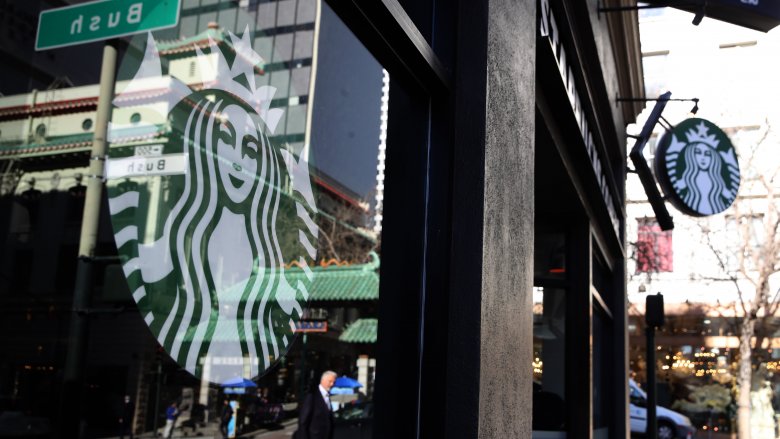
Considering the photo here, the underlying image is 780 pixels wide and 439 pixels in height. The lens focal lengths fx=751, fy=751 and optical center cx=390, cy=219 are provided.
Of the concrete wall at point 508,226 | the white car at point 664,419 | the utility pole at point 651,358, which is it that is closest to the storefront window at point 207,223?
the concrete wall at point 508,226

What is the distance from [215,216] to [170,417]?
42cm

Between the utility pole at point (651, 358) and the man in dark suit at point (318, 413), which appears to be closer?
the man in dark suit at point (318, 413)

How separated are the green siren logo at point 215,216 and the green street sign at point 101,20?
0.18ft

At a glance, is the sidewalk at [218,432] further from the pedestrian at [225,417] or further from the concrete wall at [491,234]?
the concrete wall at [491,234]

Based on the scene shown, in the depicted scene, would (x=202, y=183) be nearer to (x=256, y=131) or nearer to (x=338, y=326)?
(x=256, y=131)

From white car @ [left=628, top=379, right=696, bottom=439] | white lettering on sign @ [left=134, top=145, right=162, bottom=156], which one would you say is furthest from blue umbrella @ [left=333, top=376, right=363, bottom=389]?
white car @ [left=628, top=379, right=696, bottom=439]

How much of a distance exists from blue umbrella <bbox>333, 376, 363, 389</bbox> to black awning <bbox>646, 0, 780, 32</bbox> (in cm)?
551

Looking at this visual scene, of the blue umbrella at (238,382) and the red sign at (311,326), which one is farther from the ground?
the red sign at (311,326)

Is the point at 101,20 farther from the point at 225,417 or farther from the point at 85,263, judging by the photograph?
the point at 225,417

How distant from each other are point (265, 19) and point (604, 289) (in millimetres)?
9561

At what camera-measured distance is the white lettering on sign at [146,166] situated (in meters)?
1.23

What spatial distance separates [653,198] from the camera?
9.49m

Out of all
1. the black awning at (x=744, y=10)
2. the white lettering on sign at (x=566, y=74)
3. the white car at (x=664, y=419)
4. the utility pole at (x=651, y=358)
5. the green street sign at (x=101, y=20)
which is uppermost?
the black awning at (x=744, y=10)

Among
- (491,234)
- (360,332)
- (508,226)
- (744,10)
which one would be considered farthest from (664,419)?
(360,332)
